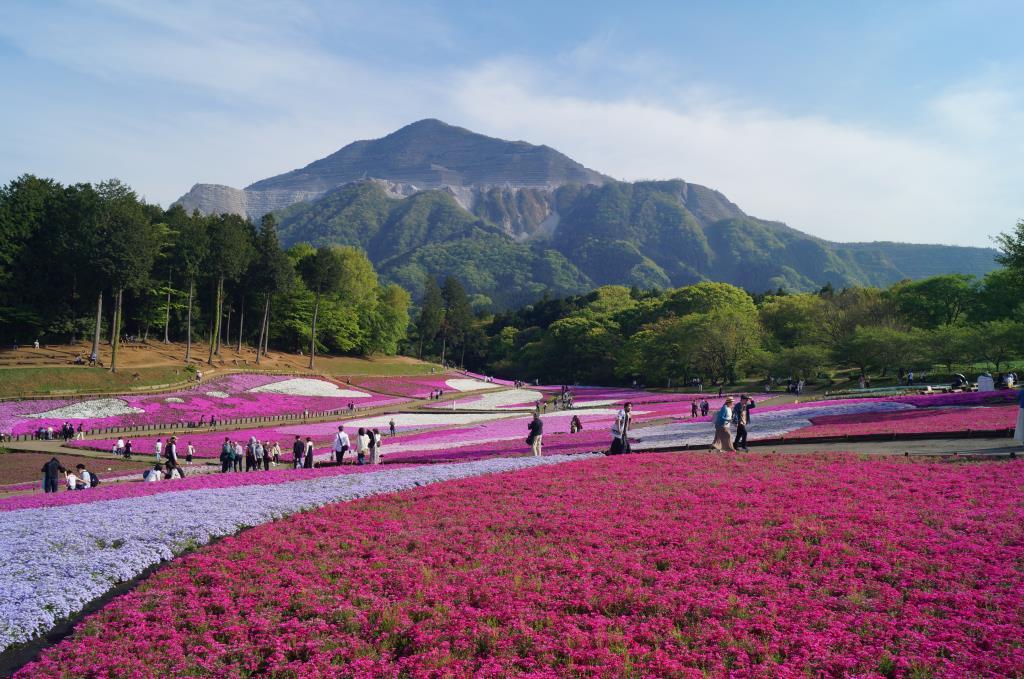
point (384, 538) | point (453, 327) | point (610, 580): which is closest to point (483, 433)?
point (384, 538)

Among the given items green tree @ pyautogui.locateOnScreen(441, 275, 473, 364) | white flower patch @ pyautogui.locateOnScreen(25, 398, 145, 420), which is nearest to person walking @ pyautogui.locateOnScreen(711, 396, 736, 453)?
white flower patch @ pyautogui.locateOnScreen(25, 398, 145, 420)

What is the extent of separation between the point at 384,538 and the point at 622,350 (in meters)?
93.7

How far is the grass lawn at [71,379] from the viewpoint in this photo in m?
51.9

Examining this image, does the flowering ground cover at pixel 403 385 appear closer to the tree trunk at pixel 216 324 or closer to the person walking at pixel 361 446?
the tree trunk at pixel 216 324

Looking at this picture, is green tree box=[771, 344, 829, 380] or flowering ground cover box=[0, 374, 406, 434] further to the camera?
green tree box=[771, 344, 829, 380]

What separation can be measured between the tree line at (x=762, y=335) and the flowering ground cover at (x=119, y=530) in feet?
169

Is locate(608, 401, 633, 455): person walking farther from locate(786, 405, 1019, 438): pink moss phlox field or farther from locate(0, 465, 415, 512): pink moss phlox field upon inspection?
locate(0, 465, 415, 512): pink moss phlox field

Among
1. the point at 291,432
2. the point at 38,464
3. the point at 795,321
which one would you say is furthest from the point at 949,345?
the point at 38,464

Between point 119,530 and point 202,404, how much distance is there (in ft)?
143

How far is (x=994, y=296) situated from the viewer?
254ft

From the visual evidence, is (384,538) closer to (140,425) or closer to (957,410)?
(957,410)

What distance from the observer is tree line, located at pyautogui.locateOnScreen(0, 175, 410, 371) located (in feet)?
203

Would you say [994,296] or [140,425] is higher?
[994,296]

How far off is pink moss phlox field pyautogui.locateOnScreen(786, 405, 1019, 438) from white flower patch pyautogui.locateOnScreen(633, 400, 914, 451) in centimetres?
106
